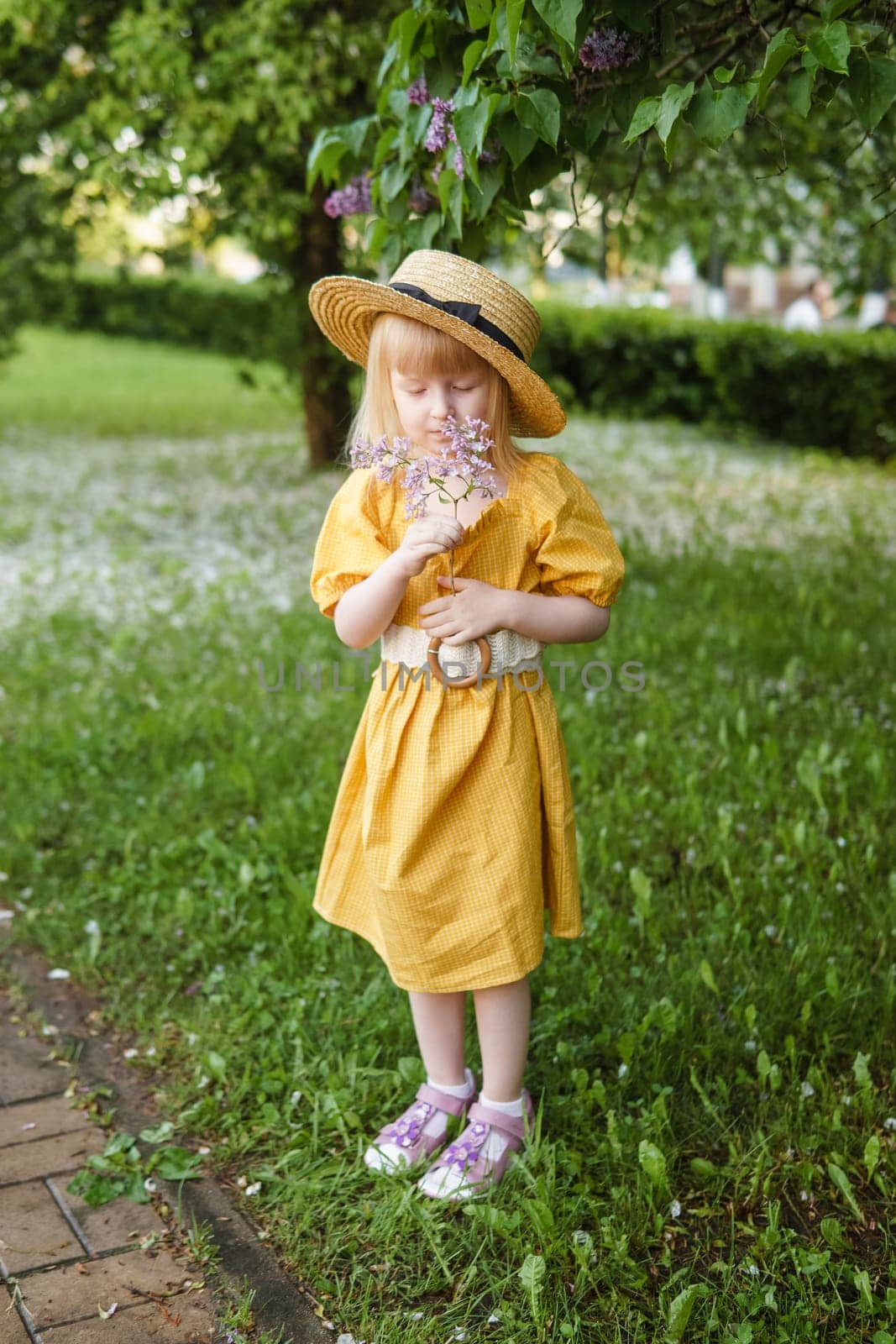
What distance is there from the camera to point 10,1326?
6.81 ft

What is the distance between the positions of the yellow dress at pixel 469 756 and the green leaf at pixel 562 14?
0.68 meters

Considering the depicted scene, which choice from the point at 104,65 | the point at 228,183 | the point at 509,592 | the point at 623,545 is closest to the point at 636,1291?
the point at 509,592

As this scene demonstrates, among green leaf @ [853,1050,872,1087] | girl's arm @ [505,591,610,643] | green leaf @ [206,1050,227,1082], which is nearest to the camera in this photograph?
girl's arm @ [505,591,610,643]

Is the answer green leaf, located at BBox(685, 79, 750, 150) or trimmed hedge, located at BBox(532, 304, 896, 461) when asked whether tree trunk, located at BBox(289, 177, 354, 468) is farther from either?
green leaf, located at BBox(685, 79, 750, 150)

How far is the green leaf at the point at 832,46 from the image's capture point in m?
1.87

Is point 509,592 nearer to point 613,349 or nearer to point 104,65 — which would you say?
point 104,65

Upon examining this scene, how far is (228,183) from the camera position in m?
6.56

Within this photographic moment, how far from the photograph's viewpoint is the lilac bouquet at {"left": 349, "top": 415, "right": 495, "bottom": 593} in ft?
6.73

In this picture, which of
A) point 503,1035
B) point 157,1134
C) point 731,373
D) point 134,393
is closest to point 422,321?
point 503,1035

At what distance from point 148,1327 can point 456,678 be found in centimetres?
119

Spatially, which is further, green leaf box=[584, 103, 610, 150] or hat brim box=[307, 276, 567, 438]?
green leaf box=[584, 103, 610, 150]

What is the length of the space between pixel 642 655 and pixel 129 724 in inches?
80.1

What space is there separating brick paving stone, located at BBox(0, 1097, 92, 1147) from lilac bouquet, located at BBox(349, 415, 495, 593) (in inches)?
57.7

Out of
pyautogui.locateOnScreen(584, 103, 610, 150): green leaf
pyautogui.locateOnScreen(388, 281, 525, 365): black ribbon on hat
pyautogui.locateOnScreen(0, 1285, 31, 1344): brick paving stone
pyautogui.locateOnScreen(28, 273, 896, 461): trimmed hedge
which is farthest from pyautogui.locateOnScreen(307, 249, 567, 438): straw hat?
pyautogui.locateOnScreen(28, 273, 896, 461): trimmed hedge
